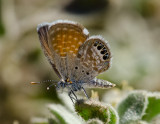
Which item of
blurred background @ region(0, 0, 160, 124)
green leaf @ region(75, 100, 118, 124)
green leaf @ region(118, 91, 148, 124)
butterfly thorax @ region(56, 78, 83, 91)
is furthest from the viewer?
blurred background @ region(0, 0, 160, 124)

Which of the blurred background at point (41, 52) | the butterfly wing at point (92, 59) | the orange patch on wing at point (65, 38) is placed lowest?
the butterfly wing at point (92, 59)

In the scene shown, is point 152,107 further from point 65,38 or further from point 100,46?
point 65,38

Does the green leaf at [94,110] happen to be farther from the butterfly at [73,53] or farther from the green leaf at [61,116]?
the butterfly at [73,53]

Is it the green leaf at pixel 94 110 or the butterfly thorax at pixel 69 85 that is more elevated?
the butterfly thorax at pixel 69 85

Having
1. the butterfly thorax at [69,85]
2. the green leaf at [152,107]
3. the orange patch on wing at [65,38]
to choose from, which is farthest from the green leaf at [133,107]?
the orange patch on wing at [65,38]

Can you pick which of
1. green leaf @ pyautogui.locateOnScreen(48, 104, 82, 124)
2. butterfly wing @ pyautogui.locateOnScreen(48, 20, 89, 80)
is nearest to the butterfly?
butterfly wing @ pyautogui.locateOnScreen(48, 20, 89, 80)

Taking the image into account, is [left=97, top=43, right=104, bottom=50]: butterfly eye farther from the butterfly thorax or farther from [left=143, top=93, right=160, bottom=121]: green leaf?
[left=143, top=93, right=160, bottom=121]: green leaf

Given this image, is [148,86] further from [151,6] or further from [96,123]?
[96,123]

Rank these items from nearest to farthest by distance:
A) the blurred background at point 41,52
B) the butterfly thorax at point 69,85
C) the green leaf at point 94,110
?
the green leaf at point 94,110 → the butterfly thorax at point 69,85 → the blurred background at point 41,52
